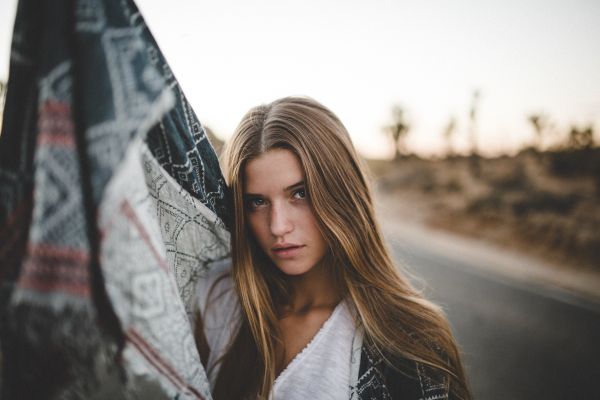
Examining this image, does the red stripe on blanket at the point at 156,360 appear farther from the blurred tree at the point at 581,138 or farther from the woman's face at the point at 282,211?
the blurred tree at the point at 581,138

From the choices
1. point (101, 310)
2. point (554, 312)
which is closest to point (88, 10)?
point (101, 310)

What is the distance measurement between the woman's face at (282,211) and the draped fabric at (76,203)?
0.75 metres

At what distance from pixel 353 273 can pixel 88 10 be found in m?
1.44

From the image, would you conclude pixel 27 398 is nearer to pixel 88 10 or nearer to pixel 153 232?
pixel 153 232

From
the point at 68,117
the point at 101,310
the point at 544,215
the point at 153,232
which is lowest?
the point at 544,215

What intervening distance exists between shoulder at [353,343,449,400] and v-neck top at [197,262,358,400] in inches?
2.1

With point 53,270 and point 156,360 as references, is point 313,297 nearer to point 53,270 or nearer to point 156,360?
point 156,360

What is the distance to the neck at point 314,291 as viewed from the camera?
1.75m

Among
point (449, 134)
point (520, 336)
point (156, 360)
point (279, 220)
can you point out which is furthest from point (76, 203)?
point (449, 134)

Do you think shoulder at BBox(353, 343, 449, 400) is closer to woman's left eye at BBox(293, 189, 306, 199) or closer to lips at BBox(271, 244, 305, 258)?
lips at BBox(271, 244, 305, 258)

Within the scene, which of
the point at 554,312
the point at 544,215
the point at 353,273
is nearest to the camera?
the point at 353,273

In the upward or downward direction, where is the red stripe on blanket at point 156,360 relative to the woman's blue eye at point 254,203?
downward

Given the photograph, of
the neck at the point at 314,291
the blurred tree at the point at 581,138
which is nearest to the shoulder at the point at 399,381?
the neck at the point at 314,291

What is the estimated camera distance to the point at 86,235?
0.64 metres
